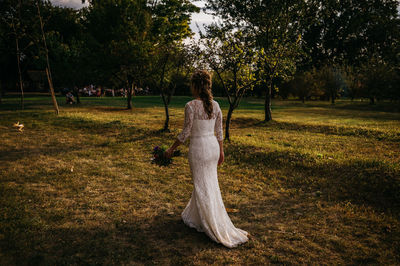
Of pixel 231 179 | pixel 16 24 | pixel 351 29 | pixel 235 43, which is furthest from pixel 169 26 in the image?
pixel 231 179

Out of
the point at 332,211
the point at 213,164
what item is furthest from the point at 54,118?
the point at 332,211

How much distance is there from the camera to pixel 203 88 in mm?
4117

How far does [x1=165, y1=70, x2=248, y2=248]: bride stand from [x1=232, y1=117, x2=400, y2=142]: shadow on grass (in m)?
12.7

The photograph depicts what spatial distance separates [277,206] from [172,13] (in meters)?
31.9

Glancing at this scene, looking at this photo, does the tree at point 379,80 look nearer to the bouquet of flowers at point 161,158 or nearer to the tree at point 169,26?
the tree at point 169,26


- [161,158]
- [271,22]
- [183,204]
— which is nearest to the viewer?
[161,158]

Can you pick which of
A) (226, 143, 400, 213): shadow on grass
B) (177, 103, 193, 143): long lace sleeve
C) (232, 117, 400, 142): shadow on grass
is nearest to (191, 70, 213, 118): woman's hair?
(177, 103, 193, 143): long lace sleeve

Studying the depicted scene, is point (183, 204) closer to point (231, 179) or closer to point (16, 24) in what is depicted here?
point (231, 179)

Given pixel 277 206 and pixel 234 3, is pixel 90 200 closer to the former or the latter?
pixel 277 206

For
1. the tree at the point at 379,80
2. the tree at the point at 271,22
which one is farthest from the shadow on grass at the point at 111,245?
the tree at the point at 379,80

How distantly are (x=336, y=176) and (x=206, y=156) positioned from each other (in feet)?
18.3

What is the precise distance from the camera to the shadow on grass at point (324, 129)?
533 inches

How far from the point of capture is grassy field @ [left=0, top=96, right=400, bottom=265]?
13.3 feet

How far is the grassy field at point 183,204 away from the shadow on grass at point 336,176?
29mm
